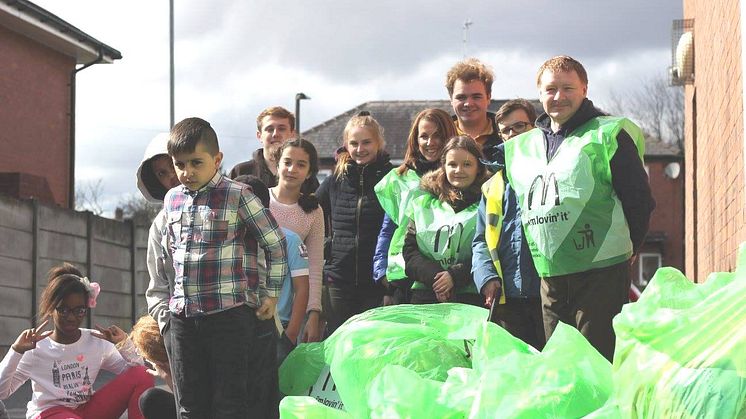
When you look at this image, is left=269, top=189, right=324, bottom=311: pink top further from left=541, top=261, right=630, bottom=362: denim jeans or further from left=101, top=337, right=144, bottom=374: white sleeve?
left=541, top=261, right=630, bottom=362: denim jeans

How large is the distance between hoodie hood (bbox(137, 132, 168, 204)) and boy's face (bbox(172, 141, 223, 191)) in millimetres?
688

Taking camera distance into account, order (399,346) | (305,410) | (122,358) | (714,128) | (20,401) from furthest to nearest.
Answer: (20,401), (714,128), (122,358), (399,346), (305,410)

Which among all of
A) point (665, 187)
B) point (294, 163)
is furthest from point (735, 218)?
point (665, 187)

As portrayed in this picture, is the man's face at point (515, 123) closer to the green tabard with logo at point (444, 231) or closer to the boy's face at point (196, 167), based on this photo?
the green tabard with logo at point (444, 231)

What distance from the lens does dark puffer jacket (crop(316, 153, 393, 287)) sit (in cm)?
549

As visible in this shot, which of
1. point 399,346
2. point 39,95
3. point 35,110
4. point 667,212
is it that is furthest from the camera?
point 667,212

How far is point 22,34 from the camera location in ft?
68.0

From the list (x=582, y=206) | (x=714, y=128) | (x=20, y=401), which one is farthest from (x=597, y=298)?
(x=20, y=401)

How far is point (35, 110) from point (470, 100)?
59.2 feet


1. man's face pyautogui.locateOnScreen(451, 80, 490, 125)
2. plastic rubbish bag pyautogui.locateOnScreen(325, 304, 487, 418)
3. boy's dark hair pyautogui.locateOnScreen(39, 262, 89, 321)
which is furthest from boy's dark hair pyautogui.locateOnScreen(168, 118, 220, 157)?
man's face pyautogui.locateOnScreen(451, 80, 490, 125)

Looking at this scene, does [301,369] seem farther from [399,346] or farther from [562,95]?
[562,95]

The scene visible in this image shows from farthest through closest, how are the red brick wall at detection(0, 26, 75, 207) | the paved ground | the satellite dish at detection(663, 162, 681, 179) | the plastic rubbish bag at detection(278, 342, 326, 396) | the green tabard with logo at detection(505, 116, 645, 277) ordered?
the satellite dish at detection(663, 162, 681, 179), the red brick wall at detection(0, 26, 75, 207), the paved ground, the plastic rubbish bag at detection(278, 342, 326, 396), the green tabard with logo at detection(505, 116, 645, 277)

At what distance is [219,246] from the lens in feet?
13.4

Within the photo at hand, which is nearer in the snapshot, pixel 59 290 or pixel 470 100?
pixel 59 290
